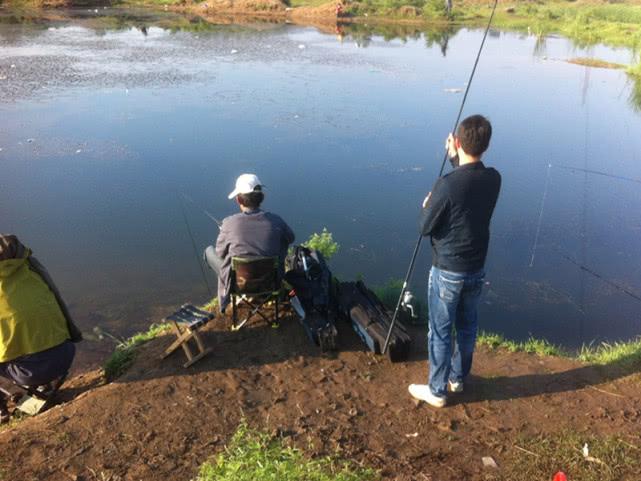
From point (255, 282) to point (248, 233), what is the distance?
407 mm

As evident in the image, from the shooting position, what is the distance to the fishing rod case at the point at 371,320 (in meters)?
4.58

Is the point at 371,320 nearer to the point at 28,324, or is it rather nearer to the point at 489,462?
the point at 489,462

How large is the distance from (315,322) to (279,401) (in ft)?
3.01

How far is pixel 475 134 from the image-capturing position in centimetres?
333

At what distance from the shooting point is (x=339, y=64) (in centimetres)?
1873

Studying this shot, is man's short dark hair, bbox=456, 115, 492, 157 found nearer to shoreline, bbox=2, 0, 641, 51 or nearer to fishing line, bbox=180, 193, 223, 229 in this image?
fishing line, bbox=180, 193, 223, 229

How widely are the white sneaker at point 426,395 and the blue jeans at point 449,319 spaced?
4 cm

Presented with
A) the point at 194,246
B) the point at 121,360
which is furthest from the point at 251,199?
the point at 194,246

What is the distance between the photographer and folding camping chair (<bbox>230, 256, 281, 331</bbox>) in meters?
4.62

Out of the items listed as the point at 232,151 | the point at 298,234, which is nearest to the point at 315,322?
the point at 298,234

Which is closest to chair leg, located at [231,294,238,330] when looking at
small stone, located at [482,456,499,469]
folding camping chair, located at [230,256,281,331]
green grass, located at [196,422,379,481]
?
folding camping chair, located at [230,256,281,331]

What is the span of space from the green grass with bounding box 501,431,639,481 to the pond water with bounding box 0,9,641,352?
255 centimetres

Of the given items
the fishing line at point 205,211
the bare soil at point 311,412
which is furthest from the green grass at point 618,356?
the fishing line at point 205,211

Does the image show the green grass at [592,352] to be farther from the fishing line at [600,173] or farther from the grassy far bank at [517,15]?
the grassy far bank at [517,15]
